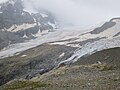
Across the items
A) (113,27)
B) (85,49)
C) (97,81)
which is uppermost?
(97,81)

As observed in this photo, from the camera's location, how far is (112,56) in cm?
6544

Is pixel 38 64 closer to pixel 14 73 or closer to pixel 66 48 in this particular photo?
pixel 14 73

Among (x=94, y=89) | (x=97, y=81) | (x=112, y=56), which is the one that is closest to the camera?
(x=94, y=89)

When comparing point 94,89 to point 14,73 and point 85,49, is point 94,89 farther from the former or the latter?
point 14,73

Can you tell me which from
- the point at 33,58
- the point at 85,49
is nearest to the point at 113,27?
the point at 33,58

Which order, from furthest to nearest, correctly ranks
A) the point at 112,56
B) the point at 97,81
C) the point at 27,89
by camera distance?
1. the point at 112,56
2. the point at 97,81
3. the point at 27,89

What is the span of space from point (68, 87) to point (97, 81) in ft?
10.4

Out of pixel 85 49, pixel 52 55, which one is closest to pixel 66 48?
pixel 52 55

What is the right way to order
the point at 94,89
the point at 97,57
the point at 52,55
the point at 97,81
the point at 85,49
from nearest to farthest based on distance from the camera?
the point at 94,89, the point at 97,81, the point at 97,57, the point at 85,49, the point at 52,55

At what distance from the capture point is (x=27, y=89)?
27750mm

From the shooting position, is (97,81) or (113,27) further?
(113,27)

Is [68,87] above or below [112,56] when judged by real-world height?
above

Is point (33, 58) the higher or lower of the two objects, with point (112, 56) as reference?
lower

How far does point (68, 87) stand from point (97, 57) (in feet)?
145
